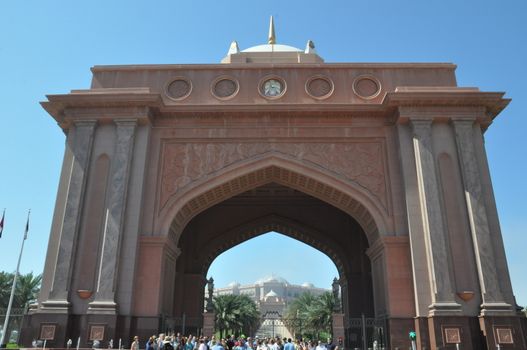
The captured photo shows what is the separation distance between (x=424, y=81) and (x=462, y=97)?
2142 mm

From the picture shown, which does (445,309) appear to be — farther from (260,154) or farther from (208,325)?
(208,325)

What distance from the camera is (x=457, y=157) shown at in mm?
16156

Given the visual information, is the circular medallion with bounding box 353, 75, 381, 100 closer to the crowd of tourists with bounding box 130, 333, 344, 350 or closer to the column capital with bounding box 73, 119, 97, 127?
the crowd of tourists with bounding box 130, 333, 344, 350

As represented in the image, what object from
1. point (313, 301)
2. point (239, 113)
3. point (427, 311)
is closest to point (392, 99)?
point (239, 113)

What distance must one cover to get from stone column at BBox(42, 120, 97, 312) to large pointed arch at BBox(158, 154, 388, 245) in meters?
2.99

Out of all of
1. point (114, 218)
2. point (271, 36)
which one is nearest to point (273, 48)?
point (271, 36)

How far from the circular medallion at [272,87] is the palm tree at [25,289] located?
66.8ft

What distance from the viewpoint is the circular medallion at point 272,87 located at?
18109 mm

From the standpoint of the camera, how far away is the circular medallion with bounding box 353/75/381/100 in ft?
59.0

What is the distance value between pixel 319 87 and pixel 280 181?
164 inches

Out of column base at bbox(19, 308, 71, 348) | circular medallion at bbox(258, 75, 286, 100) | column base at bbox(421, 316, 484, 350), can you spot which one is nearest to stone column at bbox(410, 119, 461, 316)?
column base at bbox(421, 316, 484, 350)

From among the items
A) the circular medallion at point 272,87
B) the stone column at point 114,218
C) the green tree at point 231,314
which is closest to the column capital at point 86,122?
the stone column at point 114,218

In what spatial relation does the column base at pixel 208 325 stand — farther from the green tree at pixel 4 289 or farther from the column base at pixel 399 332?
the green tree at pixel 4 289

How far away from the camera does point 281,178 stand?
706 inches
